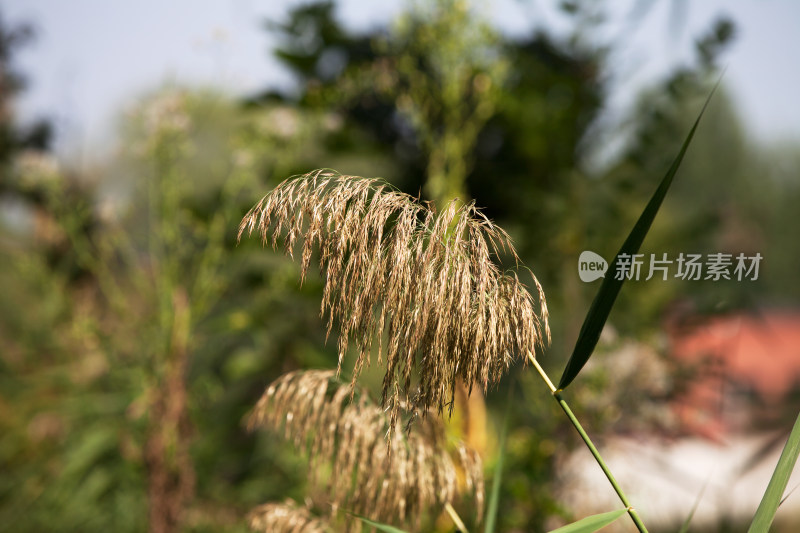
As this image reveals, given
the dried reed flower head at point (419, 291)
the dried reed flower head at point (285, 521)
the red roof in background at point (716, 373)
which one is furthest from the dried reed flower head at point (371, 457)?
the red roof in background at point (716, 373)

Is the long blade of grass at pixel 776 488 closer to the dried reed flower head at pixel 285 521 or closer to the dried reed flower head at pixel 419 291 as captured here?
the dried reed flower head at pixel 419 291

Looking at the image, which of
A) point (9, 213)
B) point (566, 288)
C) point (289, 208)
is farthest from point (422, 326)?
point (9, 213)

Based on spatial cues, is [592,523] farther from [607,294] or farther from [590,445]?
[607,294]

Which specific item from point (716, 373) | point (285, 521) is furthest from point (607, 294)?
point (716, 373)

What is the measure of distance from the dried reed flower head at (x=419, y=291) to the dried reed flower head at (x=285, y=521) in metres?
0.42

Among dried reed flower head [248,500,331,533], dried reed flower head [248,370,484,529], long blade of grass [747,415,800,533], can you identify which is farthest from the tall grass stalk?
dried reed flower head [248,500,331,533]

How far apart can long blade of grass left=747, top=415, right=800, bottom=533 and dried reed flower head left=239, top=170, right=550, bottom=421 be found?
0.33m

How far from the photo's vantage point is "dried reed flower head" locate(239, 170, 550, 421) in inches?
30.3

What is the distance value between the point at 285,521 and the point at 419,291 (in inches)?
24.2

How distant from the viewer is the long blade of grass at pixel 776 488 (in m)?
0.82

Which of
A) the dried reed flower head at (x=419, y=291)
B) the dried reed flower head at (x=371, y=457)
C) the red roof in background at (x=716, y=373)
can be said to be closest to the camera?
the dried reed flower head at (x=419, y=291)

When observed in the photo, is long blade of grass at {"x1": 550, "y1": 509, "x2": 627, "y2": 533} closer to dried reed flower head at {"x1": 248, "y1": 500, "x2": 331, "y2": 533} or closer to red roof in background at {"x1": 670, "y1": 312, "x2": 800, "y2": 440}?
dried reed flower head at {"x1": 248, "y1": 500, "x2": 331, "y2": 533}

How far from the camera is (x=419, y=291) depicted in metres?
0.77

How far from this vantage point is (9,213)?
5.20 metres
